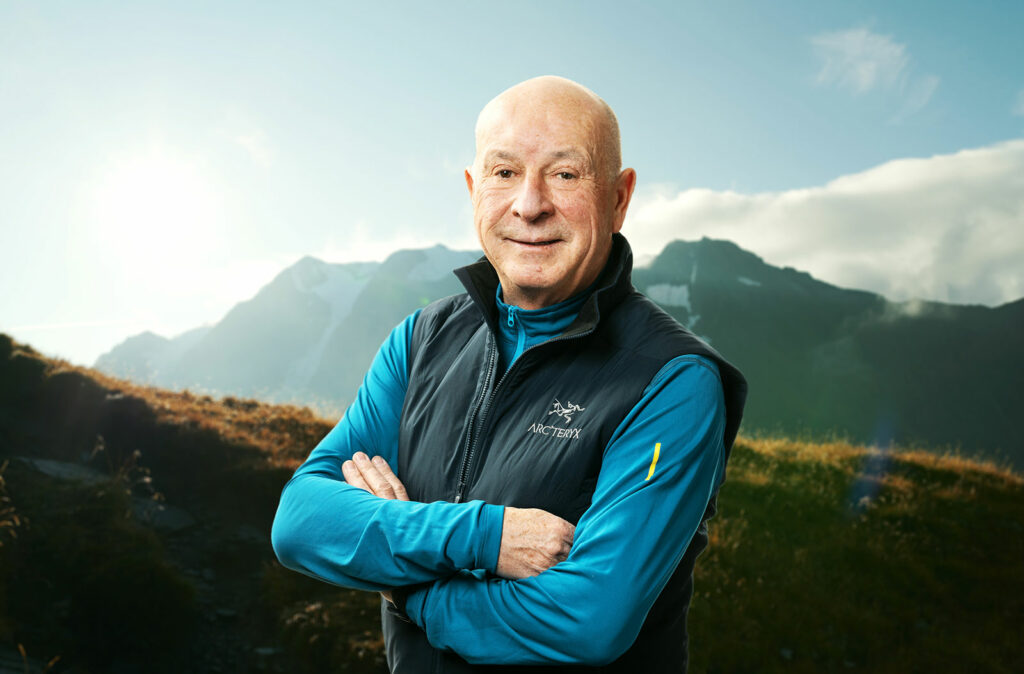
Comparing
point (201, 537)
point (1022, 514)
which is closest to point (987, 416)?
point (1022, 514)

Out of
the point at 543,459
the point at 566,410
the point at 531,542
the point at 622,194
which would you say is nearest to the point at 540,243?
the point at 622,194

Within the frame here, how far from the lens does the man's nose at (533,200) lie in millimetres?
2543

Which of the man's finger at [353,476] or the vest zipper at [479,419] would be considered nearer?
the vest zipper at [479,419]

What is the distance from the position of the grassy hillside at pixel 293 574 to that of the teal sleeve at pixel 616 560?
4689 millimetres

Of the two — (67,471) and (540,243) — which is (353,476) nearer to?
(540,243)

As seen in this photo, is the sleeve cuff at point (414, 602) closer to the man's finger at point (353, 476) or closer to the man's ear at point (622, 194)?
the man's finger at point (353, 476)

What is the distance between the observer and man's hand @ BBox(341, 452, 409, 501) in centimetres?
282

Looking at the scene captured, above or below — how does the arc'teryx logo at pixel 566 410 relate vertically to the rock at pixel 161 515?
above

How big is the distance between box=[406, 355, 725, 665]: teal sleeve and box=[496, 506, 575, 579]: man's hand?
2.2 inches

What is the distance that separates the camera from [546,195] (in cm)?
257

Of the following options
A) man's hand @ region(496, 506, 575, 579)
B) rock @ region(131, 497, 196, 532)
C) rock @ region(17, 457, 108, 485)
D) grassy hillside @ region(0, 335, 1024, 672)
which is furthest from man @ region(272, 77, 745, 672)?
rock @ region(17, 457, 108, 485)

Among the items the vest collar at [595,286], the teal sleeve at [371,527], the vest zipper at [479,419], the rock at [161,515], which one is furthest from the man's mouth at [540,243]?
the rock at [161,515]

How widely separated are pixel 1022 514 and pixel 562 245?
10888mm

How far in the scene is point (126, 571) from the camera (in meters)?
6.99
